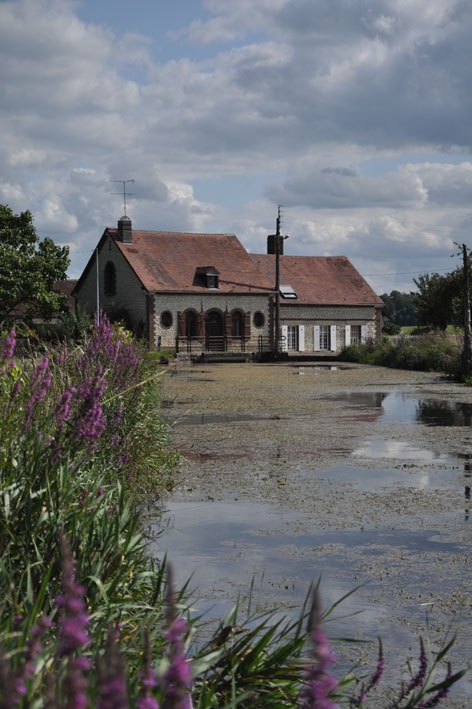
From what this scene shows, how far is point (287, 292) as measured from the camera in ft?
196

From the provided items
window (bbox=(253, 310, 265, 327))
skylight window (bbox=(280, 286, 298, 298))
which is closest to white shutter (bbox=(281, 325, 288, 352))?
skylight window (bbox=(280, 286, 298, 298))

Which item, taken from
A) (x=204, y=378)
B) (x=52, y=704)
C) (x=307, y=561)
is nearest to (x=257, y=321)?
(x=204, y=378)

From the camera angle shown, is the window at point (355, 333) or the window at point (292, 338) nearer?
the window at point (292, 338)

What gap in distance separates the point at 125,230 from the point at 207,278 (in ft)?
18.9

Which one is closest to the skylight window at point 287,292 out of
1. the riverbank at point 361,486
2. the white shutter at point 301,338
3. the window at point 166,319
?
the white shutter at point 301,338

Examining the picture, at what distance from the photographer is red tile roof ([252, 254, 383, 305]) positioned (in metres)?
61.0

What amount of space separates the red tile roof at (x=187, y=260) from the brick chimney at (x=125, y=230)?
0.26 meters

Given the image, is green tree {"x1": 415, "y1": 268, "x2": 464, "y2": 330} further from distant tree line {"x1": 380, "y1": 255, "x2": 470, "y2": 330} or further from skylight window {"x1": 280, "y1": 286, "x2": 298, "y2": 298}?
skylight window {"x1": 280, "y1": 286, "x2": 298, "y2": 298}

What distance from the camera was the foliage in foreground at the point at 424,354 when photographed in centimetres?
3431

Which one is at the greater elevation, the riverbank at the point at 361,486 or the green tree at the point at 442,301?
the green tree at the point at 442,301

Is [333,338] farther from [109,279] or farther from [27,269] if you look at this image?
[27,269]

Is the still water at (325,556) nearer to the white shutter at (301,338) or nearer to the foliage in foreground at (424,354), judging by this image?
the foliage in foreground at (424,354)

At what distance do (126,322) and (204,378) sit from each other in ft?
76.1

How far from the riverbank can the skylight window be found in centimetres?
3599
